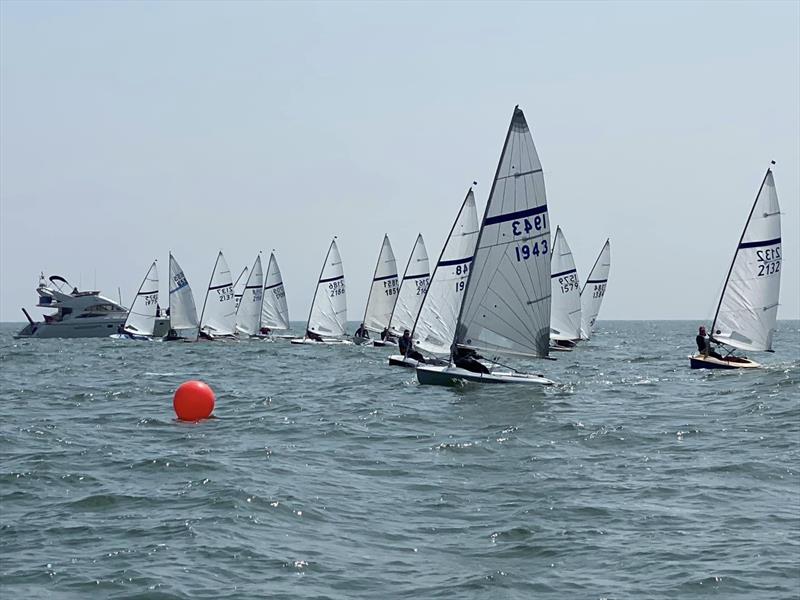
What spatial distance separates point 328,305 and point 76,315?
31.1 meters

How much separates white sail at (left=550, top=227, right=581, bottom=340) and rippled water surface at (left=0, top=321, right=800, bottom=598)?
32.3 m

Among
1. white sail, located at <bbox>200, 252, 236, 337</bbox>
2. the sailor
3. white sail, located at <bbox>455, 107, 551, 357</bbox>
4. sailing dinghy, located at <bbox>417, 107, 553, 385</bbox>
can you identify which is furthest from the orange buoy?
white sail, located at <bbox>200, 252, 236, 337</bbox>

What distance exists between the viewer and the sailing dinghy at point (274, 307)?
7344 centimetres

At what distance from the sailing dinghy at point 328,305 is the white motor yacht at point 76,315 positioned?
27.3 metres

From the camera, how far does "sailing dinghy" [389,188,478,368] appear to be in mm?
36969

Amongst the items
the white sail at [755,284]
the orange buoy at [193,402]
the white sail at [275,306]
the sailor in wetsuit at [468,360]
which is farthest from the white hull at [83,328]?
the orange buoy at [193,402]

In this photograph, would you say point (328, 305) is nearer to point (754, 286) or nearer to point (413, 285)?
point (413, 285)

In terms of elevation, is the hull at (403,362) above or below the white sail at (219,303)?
below

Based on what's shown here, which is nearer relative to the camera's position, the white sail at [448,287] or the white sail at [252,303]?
the white sail at [448,287]

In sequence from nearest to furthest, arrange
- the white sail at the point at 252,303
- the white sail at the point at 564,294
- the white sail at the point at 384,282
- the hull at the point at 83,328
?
the white sail at the point at 564,294 < the white sail at the point at 384,282 < the white sail at the point at 252,303 < the hull at the point at 83,328

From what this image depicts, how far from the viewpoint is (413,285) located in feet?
176

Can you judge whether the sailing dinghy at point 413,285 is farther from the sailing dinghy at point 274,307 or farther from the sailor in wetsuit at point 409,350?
the sailing dinghy at point 274,307

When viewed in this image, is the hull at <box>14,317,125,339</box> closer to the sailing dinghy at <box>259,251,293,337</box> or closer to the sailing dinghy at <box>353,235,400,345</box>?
the sailing dinghy at <box>259,251,293,337</box>

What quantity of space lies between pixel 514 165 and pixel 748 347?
14236mm
